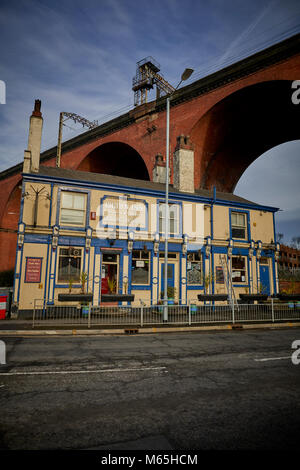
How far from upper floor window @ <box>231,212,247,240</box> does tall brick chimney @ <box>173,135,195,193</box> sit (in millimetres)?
3731

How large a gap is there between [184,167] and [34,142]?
10.5 meters

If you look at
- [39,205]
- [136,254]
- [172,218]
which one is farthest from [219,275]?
[39,205]

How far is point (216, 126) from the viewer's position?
2381cm

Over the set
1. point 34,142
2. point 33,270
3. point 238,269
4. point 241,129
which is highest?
point 241,129

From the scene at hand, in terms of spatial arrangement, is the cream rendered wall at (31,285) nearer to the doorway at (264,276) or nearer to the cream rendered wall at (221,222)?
the cream rendered wall at (221,222)

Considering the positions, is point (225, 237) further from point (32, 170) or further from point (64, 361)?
point (64, 361)

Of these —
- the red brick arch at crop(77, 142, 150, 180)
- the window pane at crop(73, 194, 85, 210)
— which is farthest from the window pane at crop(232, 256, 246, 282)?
the red brick arch at crop(77, 142, 150, 180)

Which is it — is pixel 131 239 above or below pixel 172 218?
below

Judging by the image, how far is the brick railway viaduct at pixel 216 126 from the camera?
1970 cm

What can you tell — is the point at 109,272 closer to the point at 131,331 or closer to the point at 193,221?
the point at 131,331

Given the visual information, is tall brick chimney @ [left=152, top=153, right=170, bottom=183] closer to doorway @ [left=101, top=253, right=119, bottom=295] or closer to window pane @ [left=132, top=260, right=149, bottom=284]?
window pane @ [left=132, top=260, right=149, bottom=284]

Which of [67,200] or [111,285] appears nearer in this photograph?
[111,285]
